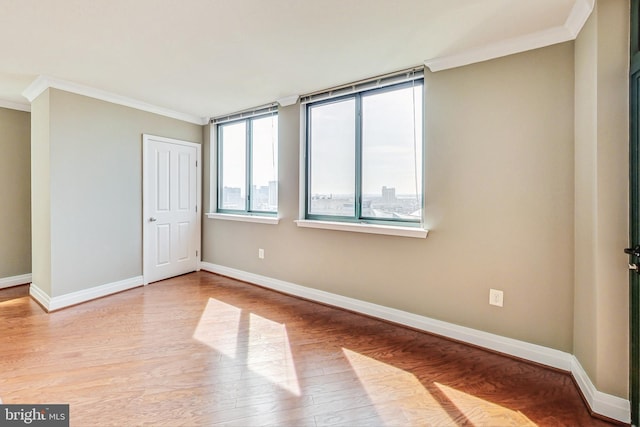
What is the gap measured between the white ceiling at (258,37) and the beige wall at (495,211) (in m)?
0.24

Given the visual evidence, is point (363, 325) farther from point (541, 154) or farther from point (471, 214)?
point (541, 154)

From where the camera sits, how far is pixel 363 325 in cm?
279

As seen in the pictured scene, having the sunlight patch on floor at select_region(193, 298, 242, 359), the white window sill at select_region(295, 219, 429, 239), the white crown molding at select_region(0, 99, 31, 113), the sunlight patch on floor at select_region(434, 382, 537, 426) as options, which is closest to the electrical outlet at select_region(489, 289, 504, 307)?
the white window sill at select_region(295, 219, 429, 239)

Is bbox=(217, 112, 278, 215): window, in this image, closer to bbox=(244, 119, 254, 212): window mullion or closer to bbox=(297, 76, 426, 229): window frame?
bbox=(244, 119, 254, 212): window mullion

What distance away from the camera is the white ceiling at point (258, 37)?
5.99 ft

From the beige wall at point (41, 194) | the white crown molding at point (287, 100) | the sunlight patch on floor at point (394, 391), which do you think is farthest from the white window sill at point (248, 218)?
the sunlight patch on floor at point (394, 391)

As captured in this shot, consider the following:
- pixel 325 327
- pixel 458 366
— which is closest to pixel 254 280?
pixel 325 327

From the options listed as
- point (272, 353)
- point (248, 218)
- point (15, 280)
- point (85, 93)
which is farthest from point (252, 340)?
point (15, 280)

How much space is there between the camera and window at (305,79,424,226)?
2773 millimetres

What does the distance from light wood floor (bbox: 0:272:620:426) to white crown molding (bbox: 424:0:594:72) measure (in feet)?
7.49

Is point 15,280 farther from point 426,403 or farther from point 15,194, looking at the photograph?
point 426,403

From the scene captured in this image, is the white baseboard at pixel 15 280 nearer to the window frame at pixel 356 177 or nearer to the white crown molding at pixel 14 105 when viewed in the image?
the white crown molding at pixel 14 105

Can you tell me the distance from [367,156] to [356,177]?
0.25 metres

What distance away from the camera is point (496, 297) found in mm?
2303
